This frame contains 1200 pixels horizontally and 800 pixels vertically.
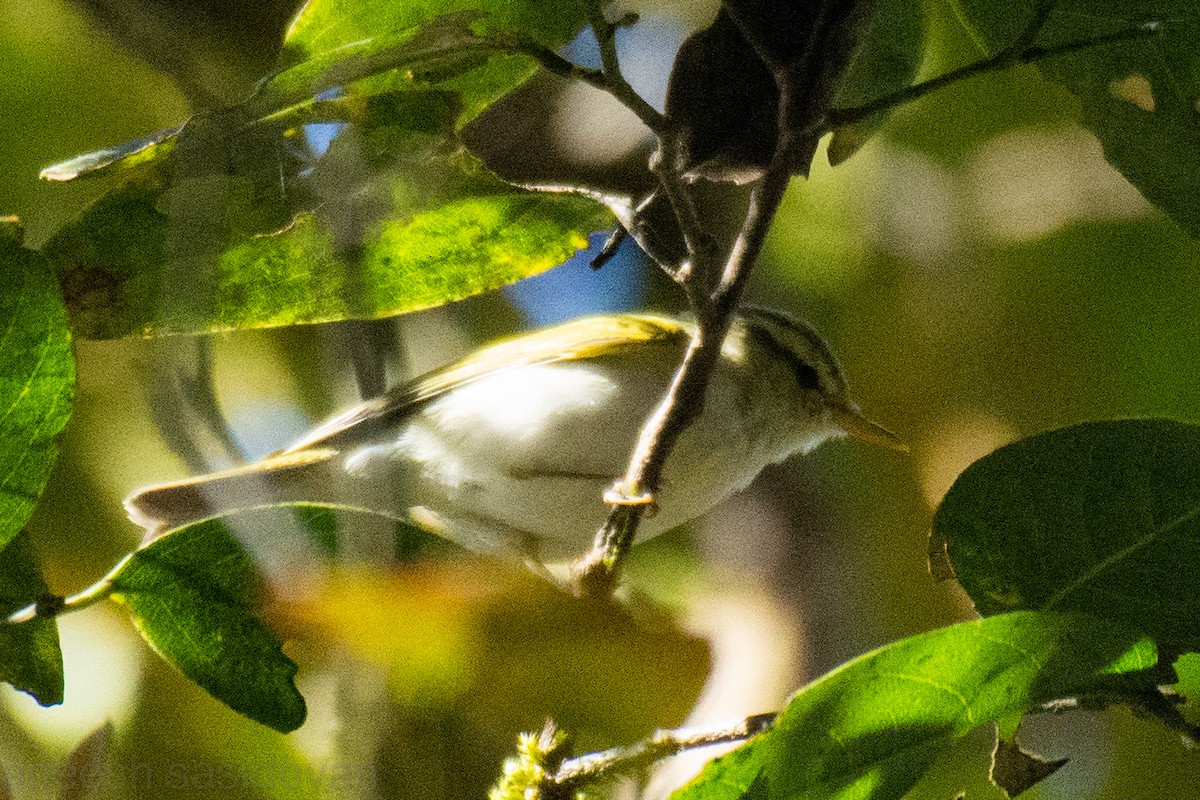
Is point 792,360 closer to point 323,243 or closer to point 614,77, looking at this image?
point 323,243

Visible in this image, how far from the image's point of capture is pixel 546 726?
80 centimetres

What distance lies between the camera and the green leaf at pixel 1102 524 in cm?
64

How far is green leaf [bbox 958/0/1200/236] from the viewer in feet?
2.29

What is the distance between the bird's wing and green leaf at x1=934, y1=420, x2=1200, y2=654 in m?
0.75

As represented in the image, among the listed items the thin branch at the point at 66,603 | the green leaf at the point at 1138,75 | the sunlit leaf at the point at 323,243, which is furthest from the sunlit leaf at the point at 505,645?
the green leaf at the point at 1138,75

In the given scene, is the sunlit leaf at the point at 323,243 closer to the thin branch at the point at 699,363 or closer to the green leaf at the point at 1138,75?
the thin branch at the point at 699,363

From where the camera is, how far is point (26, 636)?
2.33ft

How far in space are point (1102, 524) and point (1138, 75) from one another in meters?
0.31

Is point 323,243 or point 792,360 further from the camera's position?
point 792,360

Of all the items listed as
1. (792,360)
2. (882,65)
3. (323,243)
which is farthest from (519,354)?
(882,65)

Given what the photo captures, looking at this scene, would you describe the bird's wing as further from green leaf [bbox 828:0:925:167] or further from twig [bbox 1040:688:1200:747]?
twig [bbox 1040:688:1200:747]

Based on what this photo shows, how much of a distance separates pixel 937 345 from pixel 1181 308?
1.38 ft

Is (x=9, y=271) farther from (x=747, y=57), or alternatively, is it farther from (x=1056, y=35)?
(x=1056, y=35)

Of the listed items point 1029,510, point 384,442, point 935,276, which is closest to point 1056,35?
point 1029,510
